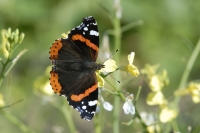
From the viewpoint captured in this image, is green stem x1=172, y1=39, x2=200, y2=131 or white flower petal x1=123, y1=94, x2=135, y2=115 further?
green stem x1=172, y1=39, x2=200, y2=131

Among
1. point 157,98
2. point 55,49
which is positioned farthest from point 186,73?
point 55,49

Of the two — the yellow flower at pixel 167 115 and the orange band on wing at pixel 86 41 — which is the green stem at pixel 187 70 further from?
the orange band on wing at pixel 86 41

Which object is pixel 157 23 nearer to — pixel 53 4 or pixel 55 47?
pixel 53 4

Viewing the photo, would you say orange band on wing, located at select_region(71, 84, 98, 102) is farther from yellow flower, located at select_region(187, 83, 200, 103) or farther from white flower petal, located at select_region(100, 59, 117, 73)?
yellow flower, located at select_region(187, 83, 200, 103)

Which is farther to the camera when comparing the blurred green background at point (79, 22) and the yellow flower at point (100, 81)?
the blurred green background at point (79, 22)

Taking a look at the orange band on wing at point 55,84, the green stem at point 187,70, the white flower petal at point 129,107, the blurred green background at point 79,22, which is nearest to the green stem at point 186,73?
the green stem at point 187,70

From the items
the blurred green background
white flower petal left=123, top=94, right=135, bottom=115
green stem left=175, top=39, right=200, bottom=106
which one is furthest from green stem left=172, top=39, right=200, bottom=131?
the blurred green background
